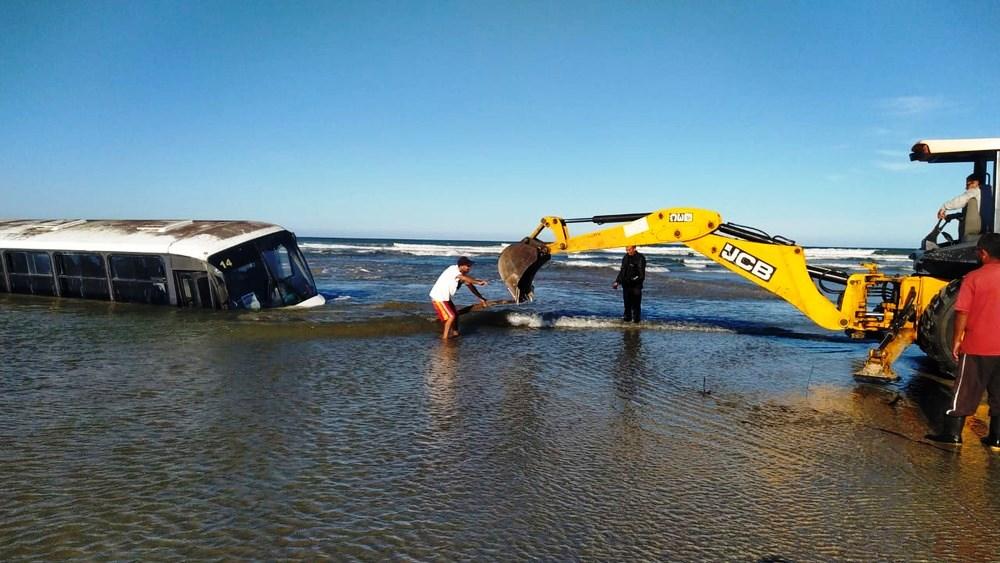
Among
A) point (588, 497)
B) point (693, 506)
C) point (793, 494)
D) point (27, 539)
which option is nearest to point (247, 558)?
point (27, 539)

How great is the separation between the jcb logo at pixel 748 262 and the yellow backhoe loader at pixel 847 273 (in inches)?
0.6

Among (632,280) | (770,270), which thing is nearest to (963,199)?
(770,270)

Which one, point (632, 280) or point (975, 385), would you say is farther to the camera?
point (632, 280)

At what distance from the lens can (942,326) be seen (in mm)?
7098

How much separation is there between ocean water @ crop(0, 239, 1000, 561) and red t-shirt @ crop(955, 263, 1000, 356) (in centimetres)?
91

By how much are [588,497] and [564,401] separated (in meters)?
2.60

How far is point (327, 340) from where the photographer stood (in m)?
10.4

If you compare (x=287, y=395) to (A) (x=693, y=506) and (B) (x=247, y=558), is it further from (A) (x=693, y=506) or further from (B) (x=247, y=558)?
(A) (x=693, y=506)

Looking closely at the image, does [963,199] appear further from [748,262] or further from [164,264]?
[164,264]

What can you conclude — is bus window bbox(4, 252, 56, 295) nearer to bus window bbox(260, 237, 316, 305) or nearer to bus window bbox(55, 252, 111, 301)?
bus window bbox(55, 252, 111, 301)

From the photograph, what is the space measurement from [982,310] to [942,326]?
182 centimetres

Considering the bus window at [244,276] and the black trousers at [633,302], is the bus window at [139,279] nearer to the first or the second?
the bus window at [244,276]

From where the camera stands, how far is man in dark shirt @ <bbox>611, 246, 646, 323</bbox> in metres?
12.7

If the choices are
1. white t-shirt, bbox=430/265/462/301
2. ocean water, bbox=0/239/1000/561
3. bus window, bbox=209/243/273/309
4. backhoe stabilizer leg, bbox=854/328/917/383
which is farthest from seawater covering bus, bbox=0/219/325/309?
backhoe stabilizer leg, bbox=854/328/917/383
